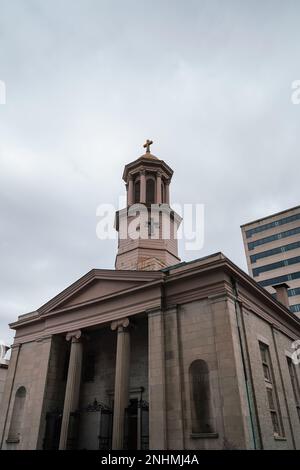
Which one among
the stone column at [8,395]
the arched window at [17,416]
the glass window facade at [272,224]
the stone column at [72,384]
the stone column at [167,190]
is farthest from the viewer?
the glass window facade at [272,224]

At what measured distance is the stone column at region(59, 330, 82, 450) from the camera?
17.2 metres

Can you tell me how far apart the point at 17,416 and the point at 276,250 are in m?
50.1

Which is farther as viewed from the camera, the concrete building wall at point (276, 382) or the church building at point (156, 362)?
the concrete building wall at point (276, 382)

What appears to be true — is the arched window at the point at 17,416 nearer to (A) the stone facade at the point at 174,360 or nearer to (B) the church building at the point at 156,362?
(B) the church building at the point at 156,362

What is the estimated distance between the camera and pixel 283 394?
695 inches

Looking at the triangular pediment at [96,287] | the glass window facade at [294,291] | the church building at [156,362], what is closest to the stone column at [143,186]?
the church building at [156,362]

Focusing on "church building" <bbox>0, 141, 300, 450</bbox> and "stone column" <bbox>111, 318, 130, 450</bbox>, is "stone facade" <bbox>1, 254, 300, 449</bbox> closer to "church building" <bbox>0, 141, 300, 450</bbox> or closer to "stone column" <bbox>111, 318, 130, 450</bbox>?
"church building" <bbox>0, 141, 300, 450</bbox>

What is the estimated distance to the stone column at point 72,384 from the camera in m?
17.2

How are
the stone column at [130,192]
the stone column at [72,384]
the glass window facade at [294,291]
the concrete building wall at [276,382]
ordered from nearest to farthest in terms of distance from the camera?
1. the concrete building wall at [276,382]
2. the stone column at [72,384]
3. the stone column at [130,192]
4. the glass window facade at [294,291]

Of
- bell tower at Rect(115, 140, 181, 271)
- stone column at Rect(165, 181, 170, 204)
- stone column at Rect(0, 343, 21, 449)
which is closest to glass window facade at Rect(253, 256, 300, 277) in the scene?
bell tower at Rect(115, 140, 181, 271)

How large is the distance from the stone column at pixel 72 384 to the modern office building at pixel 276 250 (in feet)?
143
